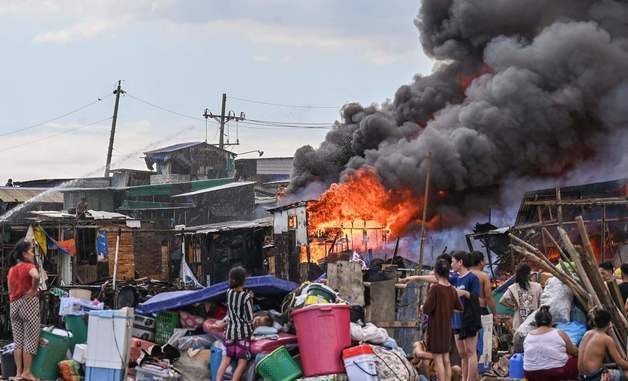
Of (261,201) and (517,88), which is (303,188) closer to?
(261,201)

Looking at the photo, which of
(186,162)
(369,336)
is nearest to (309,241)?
(369,336)

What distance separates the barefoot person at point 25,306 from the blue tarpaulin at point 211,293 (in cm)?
152

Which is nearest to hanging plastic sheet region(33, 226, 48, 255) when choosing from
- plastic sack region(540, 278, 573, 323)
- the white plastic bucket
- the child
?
the child

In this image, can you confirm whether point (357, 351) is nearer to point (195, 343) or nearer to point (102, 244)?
point (195, 343)

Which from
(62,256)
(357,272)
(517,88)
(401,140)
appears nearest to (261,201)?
(401,140)

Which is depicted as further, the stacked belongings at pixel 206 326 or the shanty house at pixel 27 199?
the shanty house at pixel 27 199

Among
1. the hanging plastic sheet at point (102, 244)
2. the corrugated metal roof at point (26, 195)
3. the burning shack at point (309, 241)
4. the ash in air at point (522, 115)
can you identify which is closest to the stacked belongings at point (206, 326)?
the burning shack at point (309, 241)

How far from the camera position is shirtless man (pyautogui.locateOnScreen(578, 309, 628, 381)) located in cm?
893

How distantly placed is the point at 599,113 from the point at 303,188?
45.6 feet

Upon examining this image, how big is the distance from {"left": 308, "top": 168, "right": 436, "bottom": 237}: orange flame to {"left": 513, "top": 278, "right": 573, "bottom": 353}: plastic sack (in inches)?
800

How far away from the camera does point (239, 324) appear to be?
11.0 metres

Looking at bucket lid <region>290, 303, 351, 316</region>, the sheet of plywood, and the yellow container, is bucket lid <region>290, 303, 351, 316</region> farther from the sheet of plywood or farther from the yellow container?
the sheet of plywood

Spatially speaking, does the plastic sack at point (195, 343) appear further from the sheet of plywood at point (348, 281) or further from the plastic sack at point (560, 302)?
the plastic sack at point (560, 302)

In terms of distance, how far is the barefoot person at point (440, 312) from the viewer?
414 inches
